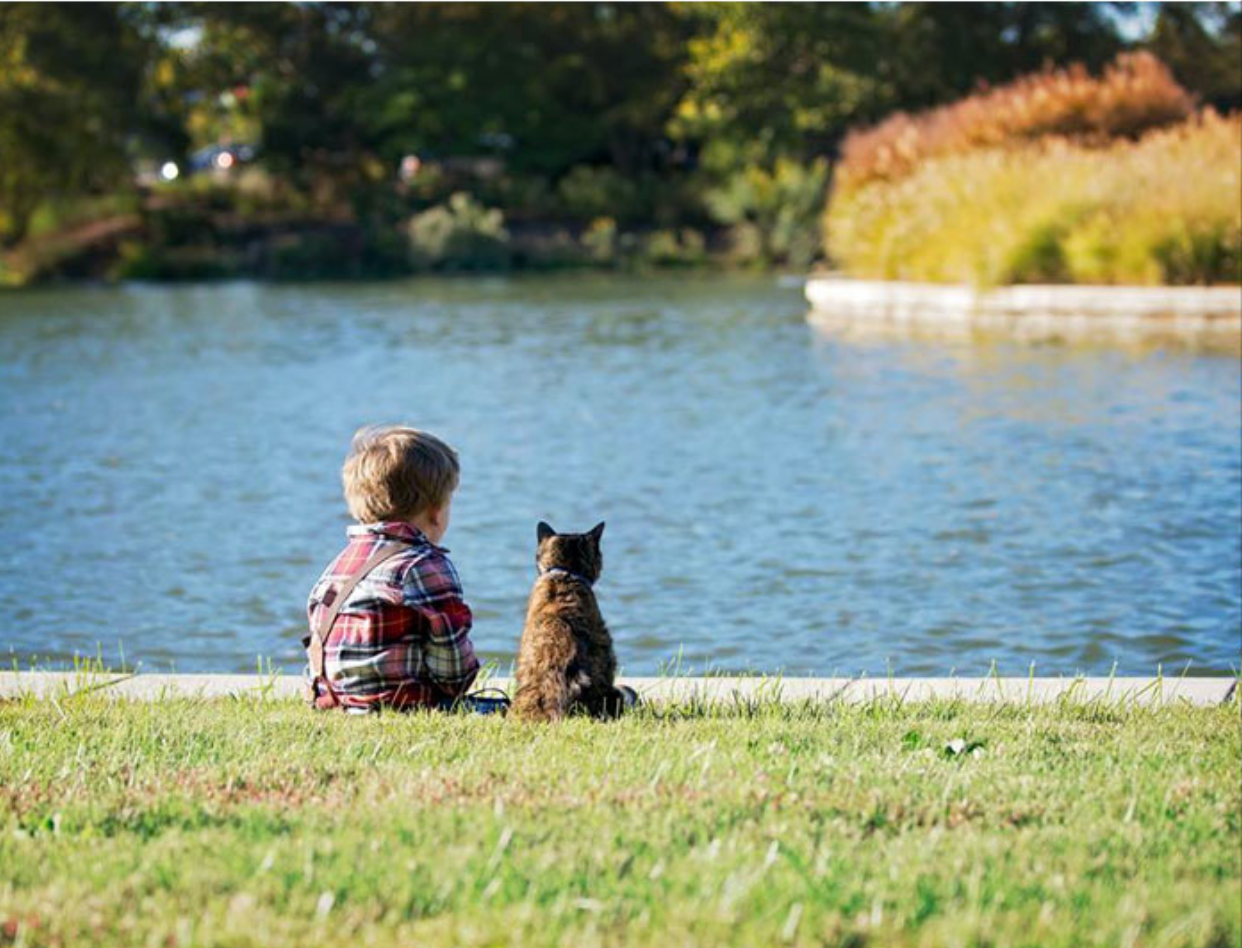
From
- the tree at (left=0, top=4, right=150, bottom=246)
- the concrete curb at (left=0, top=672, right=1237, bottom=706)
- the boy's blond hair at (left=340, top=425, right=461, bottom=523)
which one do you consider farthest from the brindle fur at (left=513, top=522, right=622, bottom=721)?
the tree at (left=0, top=4, right=150, bottom=246)

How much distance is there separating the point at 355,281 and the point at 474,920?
3637cm

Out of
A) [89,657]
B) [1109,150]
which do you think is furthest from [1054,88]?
[89,657]

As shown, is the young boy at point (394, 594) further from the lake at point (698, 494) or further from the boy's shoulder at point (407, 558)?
the lake at point (698, 494)

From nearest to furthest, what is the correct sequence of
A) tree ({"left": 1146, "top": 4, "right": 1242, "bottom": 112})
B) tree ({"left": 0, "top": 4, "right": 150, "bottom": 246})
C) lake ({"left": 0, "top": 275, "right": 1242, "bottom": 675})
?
lake ({"left": 0, "top": 275, "right": 1242, "bottom": 675}), tree ({"left": 1146, "top": 4, "right": 1242, "bottom": 112}), tree ({"left": 0, "top": 4, "right": 150, "bottom": 246})

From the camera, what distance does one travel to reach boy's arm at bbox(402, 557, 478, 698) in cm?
545

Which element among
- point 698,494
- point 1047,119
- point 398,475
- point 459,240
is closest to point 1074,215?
point 1047,119

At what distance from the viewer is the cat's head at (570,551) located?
5.32 m

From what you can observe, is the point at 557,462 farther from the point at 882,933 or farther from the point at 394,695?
the point at 882,933

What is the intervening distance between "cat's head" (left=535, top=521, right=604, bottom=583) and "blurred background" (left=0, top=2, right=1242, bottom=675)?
258 centimetres

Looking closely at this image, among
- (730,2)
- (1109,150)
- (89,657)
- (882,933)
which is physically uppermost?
(730,2)

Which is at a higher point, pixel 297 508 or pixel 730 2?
pixel 730 2

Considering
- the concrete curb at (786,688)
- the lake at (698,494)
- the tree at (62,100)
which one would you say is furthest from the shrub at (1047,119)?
the concrete curb at (786,688)

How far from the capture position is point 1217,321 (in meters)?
20.0

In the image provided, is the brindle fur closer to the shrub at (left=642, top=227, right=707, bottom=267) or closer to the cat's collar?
the cat's collar
